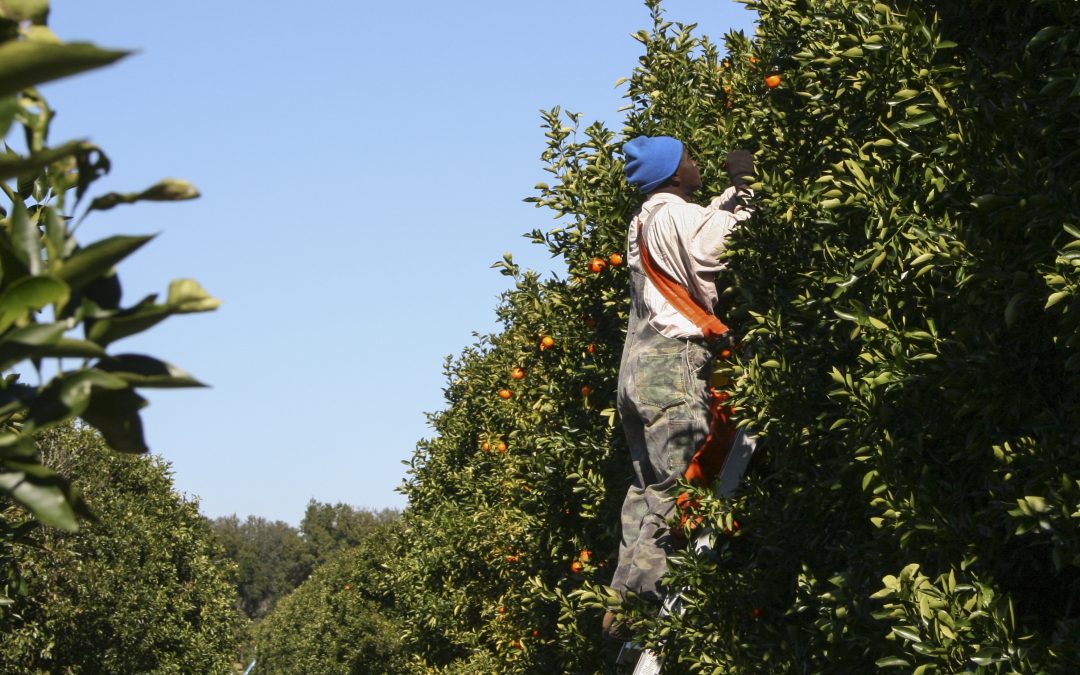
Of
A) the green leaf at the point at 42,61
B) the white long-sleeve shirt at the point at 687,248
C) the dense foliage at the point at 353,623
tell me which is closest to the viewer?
the green leaf at the point at 42,61

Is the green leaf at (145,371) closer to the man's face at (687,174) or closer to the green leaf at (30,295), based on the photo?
the green leaf at (30,295)

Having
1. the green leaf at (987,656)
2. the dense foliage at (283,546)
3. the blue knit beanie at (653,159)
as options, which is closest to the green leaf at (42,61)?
the green leaf at (987,656)

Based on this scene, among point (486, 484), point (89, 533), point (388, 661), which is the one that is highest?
point (89, 533)

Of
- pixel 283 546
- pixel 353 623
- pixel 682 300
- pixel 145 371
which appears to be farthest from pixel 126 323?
pixel 283 546

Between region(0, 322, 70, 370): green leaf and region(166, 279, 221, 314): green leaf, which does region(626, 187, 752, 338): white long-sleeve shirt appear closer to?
region(166, 279, 221, 314): green leaf

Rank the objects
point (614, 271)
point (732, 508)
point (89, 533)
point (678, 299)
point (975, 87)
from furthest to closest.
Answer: point (89, 533) → point (614, 271) → point (678, 299) → point (732, 508) → point (975, 87)

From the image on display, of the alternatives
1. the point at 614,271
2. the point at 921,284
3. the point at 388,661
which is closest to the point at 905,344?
the point at 921,284

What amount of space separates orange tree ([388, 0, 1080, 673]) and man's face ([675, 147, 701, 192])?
14.9 inches

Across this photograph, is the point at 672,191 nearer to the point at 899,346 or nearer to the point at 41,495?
the point at 899,346

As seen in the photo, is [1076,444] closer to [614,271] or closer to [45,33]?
[45,33]

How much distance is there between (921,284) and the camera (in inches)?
197

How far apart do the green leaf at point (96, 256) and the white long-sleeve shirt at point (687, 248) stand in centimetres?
497

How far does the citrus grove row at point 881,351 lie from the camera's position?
14.1ft

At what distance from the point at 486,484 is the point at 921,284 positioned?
1066cm
